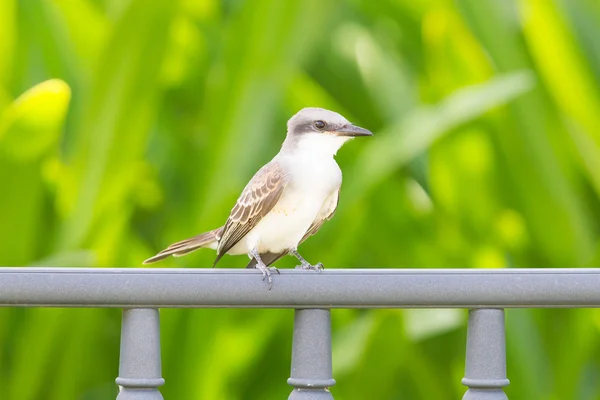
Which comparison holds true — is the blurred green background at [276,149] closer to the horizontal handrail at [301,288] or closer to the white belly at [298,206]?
the white belly at [298,206]

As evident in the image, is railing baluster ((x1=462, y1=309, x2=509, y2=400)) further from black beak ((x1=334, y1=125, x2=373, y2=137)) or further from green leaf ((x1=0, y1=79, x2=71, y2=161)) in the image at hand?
green leaf ((x1=0, y1=79, x2=71, y2=161))

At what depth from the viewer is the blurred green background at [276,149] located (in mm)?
2107

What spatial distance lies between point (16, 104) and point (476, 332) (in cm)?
111

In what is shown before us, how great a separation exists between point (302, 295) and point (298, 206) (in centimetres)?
43

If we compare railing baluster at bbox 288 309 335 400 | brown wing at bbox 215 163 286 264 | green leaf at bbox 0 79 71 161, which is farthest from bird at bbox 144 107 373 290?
green leaf at bbox 0 79 71 161

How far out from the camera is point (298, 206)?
154cm

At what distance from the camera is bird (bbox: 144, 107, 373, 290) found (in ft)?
5.03

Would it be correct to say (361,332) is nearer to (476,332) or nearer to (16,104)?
(16,104)

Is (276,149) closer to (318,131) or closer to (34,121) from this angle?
(34,121)

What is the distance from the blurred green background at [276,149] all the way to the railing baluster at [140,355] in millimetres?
846

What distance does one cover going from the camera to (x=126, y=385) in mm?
1121

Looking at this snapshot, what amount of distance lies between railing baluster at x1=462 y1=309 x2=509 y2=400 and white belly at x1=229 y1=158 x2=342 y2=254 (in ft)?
1.39

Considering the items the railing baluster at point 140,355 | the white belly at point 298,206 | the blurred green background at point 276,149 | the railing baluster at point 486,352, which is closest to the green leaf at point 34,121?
the blurred green background at point 276,149

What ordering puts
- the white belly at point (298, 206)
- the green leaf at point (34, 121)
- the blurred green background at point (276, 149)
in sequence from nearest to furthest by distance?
the white belly at point (298, 206)
the green leaf at point (34, 121)
the blurred green background at point (276, 149)
